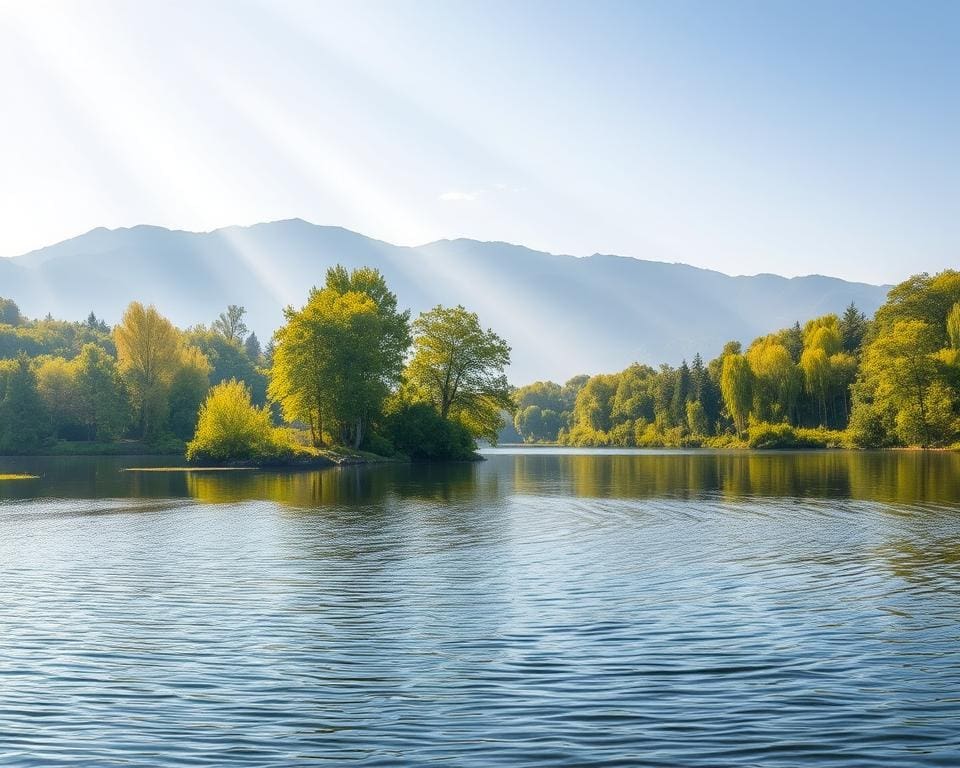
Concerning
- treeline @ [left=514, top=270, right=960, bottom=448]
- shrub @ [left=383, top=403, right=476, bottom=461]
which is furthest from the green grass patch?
treeline @ [left=514, top=270, right=960, bottom=448]

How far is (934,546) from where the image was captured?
25.7m

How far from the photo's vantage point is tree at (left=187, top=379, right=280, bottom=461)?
77812 mm

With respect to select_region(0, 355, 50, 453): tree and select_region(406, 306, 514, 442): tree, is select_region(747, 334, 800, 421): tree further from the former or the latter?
select_region(0, 355, 50, 453): tree

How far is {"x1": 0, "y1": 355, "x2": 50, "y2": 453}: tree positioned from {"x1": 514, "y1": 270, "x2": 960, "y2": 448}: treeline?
6438 cm

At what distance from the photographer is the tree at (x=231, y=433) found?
255 feet

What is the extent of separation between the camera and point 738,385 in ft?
485

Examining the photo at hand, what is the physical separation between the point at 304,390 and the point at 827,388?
302 feet

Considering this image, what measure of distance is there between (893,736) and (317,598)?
11.6 metres

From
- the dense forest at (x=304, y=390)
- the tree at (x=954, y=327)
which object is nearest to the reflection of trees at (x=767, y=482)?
the dense forest at (x=304, y=390)

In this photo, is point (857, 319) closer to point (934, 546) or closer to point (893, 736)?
point (934, 546)

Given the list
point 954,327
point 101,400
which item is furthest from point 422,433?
point 954,327

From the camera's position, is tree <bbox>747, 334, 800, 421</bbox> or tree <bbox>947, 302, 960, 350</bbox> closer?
tree <bbox>947, 302, 960, 350</bbox>

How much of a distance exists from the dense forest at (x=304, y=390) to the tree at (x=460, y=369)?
0.13m

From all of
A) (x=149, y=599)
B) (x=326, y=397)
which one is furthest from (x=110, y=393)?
(x=149, y=599)
